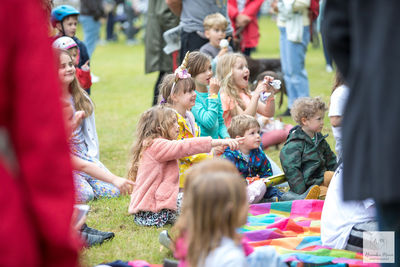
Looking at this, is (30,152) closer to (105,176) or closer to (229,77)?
(105,176)

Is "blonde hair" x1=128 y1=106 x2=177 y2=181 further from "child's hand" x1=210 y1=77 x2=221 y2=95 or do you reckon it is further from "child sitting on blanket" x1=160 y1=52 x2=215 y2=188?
"child's hand" x1=210 y1=77 x2=221 y2=95

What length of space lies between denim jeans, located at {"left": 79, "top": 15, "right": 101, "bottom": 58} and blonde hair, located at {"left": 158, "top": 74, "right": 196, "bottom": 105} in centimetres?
644

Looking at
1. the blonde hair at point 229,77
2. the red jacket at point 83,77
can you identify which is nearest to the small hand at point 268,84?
the blonde hair at point 229,77

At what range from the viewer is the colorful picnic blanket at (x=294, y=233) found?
10.9 feet

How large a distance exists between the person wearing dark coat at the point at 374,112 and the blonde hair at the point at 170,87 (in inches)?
103

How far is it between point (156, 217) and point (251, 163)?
1.12 meters

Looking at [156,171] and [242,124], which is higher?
[242,124]

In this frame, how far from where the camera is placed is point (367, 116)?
200 cm

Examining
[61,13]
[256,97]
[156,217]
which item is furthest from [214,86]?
[61,13]

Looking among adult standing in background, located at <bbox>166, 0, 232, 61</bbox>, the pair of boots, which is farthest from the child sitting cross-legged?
adult standing in background, located at <bbox>166, 0, 232, 61</bbox>

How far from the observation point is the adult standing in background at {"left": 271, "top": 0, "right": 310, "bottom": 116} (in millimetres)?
7664

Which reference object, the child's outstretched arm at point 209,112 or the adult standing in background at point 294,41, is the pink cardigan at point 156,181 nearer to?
the child's outstretched arm at point 209,112

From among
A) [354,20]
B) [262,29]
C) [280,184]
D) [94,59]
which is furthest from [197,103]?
[262,29]

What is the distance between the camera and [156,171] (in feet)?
13.7
